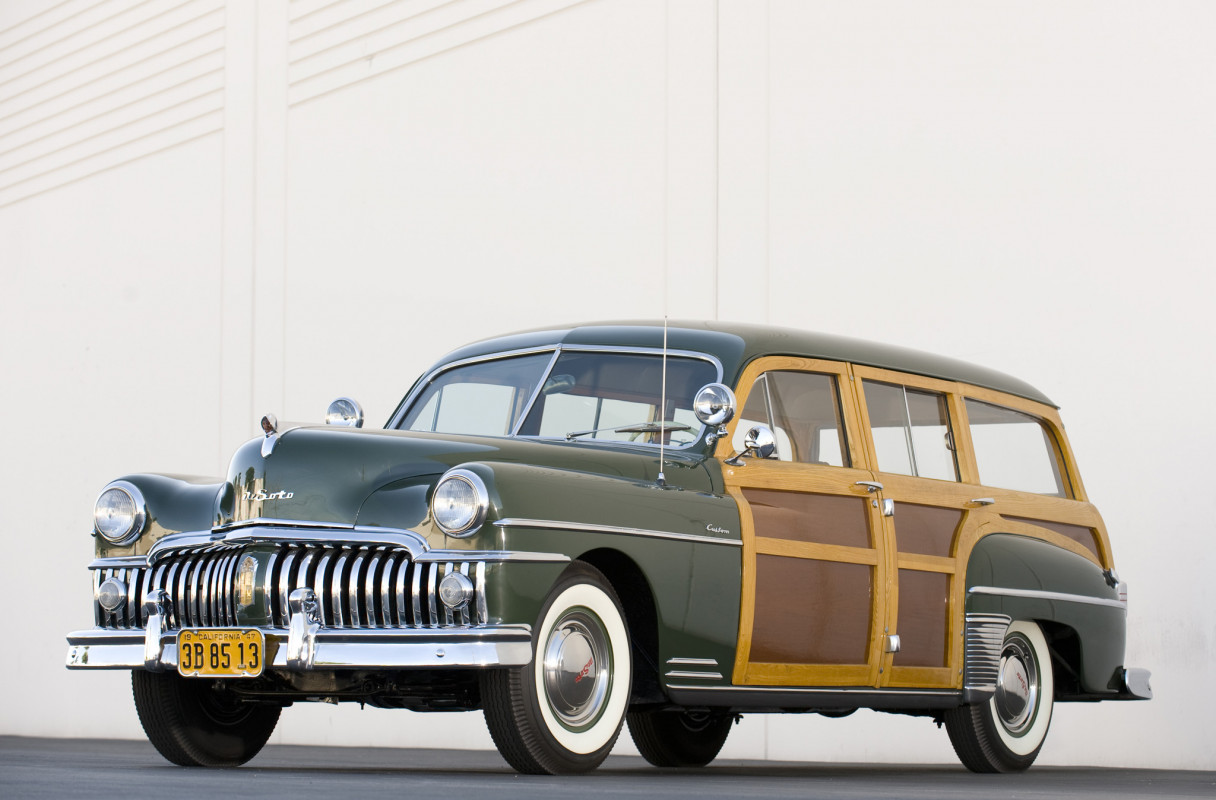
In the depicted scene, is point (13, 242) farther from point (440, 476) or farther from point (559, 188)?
point (440, 476)

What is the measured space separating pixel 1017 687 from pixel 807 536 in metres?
1.89

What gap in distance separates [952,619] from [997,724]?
717mm

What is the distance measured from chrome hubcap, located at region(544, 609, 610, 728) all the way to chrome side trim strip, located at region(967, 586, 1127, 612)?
2.42 meters

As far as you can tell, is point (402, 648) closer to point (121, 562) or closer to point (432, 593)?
point (432, 593)

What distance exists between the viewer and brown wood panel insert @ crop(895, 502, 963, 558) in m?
6.92

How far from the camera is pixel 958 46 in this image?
10250 mm

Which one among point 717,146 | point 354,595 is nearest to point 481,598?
point 354,595

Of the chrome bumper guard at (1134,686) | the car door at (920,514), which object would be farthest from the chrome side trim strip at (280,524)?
the chrome bumper guard at (1134,686)

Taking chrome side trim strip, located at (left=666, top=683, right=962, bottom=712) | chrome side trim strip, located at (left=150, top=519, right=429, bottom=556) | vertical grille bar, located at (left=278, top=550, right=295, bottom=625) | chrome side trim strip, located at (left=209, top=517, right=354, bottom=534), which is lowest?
chrome side trim strip, located at (left=666, top=683, right=962, bottom=712)

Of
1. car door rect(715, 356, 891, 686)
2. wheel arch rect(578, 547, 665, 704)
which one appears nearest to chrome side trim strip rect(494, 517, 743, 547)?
wheel arch rect(578, 547, 665, 704)

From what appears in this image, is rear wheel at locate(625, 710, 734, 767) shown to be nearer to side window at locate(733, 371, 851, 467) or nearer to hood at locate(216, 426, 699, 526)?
side window at locate(733, 371, 851, 467)

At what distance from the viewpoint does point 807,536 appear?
6.39 metres

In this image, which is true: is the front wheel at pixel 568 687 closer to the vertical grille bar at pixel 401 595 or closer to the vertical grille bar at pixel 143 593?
the vertical grille bar at pixel 401 595

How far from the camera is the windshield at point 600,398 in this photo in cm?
635
